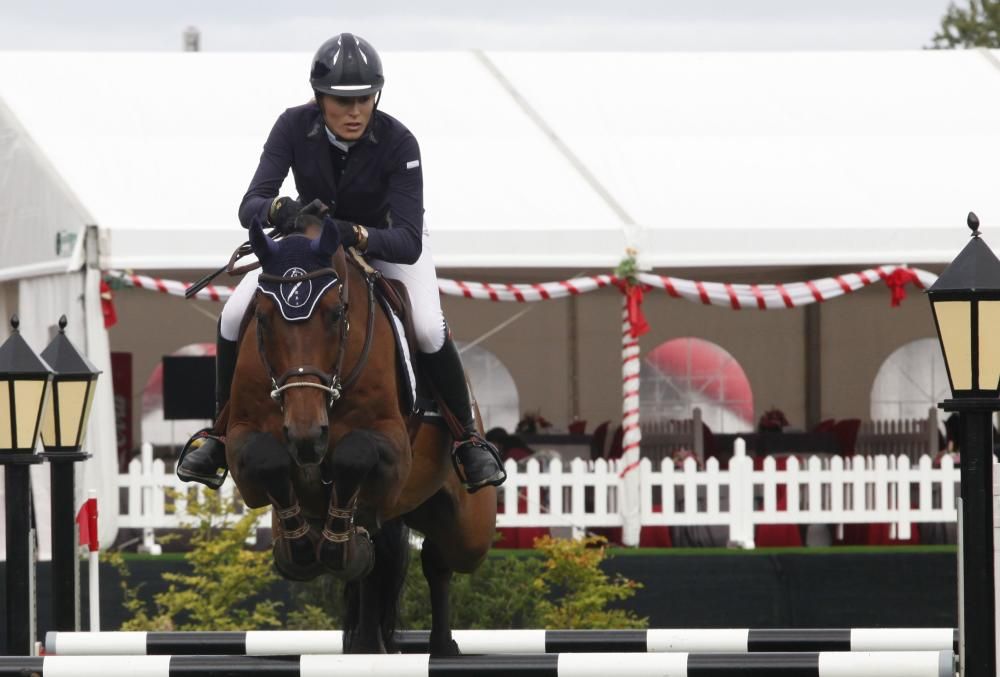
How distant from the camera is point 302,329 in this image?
5.09 meters

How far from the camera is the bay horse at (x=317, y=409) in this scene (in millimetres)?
5043

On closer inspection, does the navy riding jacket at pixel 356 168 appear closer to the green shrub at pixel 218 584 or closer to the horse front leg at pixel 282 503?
the horse front leg at pixel 282 503

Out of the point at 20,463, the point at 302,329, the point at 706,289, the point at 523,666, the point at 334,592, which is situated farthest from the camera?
the point at 706,289

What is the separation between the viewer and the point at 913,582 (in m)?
12.1

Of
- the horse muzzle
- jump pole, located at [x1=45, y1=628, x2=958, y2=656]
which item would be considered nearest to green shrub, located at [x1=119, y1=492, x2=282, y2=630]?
jump pole, located at [x1=45, y1=628, x2=958, y2=656]

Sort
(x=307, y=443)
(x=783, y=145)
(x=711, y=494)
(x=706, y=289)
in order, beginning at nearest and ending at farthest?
(x=307, y=443) → (x=711, y=494) → (x=706, y=289) → (x=783, y=145)

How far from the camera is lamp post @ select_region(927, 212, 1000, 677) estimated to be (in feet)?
18.4

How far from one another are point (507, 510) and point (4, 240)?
13.5 feet

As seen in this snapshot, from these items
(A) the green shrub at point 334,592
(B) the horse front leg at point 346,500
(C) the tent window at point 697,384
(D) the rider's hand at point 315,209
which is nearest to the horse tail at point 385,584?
(B) the horse front leg at point 346,500

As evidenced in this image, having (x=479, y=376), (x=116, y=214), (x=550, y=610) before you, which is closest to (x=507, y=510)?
(x=550, y=610)

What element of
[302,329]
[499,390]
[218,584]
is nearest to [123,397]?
[499,390]

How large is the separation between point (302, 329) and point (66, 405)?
346cm

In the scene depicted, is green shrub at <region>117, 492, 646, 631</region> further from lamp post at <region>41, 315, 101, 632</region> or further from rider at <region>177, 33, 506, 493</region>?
rider at <region>177, 33, 506, 493</region>

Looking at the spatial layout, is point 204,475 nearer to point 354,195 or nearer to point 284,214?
point 284,214
